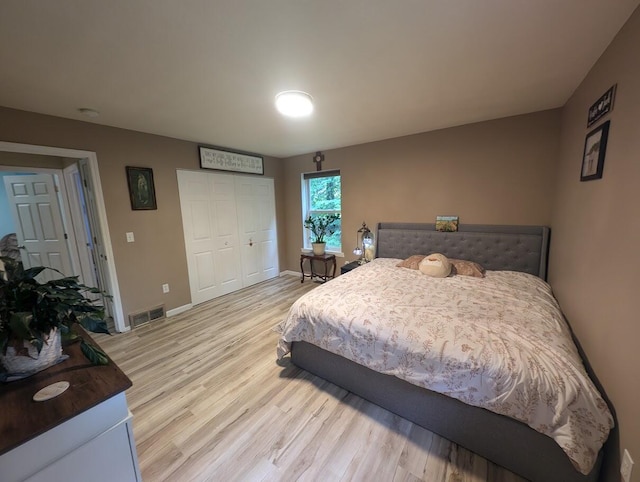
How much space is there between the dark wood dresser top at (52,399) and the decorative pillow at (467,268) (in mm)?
2999

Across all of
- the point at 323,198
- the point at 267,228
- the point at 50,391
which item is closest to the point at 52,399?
the point at 50,391

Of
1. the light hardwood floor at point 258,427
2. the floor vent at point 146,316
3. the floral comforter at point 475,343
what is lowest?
the light hardwood floor at point 258,427

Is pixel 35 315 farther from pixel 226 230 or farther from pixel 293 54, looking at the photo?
pixel 226 230

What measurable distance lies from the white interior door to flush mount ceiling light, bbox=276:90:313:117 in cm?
334

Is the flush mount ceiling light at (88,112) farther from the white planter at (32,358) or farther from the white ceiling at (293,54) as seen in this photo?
the white planter at (32,358)

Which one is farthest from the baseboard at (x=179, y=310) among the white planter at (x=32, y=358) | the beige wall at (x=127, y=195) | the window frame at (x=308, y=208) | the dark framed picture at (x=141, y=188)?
the white planter at (x=32, y=358)

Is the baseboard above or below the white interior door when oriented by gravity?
below

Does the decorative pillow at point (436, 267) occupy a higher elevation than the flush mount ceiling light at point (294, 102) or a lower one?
lower

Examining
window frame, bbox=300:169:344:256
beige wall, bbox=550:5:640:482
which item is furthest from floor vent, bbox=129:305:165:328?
beige wall, bbox=550:5:640:482

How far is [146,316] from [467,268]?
3.92 meters

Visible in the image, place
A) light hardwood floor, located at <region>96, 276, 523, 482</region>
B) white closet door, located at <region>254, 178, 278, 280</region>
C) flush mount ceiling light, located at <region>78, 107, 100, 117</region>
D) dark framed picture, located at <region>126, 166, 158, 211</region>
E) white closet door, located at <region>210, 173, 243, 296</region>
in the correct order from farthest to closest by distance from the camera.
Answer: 1. white closet door, located at <region>254, 178, 278, 280</region>
2. white closet door, located at <region>210, 173, 243, 296</region>
3. dark framed picture, located at <region>126, 166, 158, 211</region>
4. flush mount ceiling light, located at <region>78, 107, 100, 117</region>
5. light hardwood floor, located at <region>96, 276, 523, 482</region>

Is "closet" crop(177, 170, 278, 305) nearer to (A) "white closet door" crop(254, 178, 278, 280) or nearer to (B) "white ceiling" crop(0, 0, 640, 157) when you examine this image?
(A) "white closet door" crop(254, 178, 278, 280)

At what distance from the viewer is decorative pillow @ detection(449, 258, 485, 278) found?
2.72 m

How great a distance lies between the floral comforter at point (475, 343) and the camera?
3.79ft
